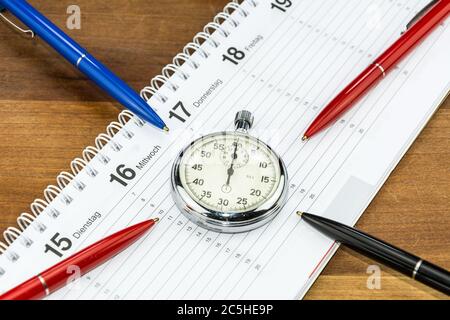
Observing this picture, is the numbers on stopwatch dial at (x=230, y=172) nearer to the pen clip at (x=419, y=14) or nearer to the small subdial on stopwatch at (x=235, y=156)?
the small subdial on stopwatch at (x=235, y=156)

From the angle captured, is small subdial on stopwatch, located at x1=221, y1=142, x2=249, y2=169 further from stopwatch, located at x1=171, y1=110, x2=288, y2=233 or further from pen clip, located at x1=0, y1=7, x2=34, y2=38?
pen clip, located at x1=0, y1=7, x2=34, y2=38

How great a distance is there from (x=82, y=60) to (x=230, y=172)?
245 mm

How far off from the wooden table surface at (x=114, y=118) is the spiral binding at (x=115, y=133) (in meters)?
0.01

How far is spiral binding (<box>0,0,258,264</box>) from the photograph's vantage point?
923mm

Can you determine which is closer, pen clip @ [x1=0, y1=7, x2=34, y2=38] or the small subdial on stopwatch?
the small subdial on stopwatch

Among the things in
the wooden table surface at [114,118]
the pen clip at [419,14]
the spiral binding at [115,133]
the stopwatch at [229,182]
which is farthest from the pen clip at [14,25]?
the pen clip at [419,14]

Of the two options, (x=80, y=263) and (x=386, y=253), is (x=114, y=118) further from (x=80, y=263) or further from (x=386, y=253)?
(x=386, y=253)

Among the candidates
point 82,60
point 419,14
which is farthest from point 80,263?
point 419,14

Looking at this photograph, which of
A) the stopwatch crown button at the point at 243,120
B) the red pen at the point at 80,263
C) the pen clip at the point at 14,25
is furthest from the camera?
the pen clip at the point at 14,25

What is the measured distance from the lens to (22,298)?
847mm

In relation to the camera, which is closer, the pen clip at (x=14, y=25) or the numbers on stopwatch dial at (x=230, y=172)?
the numbers on stopwatch dial at (x=230, y=172)

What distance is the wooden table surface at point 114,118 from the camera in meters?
0.94

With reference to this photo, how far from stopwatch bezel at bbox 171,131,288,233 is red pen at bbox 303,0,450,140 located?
11cm

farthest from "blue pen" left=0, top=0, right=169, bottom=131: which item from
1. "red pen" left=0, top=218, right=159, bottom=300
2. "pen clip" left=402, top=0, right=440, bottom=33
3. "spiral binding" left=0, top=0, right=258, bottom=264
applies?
"pen clip" left=402, top=0, right=440, bottom=33
